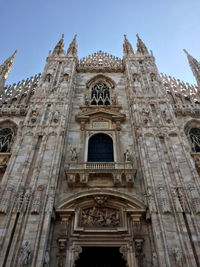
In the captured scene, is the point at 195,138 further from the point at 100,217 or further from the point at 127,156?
the point at 100,217

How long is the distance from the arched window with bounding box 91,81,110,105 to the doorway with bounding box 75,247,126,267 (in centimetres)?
1009

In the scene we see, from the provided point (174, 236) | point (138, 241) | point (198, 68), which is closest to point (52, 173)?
point (138, 241)

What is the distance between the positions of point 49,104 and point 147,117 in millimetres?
6295

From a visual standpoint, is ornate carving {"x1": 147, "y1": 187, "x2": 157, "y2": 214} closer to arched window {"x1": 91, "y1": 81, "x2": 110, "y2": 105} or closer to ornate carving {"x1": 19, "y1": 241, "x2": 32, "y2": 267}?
ornate carving {"x1": 19, "y1": 241, "x2": 32, "y2": 267}

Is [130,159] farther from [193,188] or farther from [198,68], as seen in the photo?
[198,68]

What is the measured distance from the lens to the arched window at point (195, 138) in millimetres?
13180

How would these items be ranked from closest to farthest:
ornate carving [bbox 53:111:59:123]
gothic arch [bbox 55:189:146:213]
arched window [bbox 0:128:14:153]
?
1. gothic arch [bbox 55:189:146:213]
2. ornate carving [bbox 53:111:59:123]
3. arched window [bbox 0:128:14:153]

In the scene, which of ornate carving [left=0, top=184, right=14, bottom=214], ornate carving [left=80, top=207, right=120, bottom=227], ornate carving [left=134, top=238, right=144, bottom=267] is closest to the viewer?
ornate carving [left=134, top=238, right=144, bottom=267]

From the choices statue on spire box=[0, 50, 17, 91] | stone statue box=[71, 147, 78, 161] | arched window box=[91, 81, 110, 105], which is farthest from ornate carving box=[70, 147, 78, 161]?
statue on spire box=[0, 50, 17, 91]

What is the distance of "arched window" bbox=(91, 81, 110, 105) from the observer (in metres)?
16.4

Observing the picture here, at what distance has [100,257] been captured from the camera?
8.97 metres

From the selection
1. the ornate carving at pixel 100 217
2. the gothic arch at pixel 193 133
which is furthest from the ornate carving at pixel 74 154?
the gothic arch at pixel 193 133

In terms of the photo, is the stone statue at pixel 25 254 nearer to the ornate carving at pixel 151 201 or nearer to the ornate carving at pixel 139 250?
the ornate carving at pixel 139 250

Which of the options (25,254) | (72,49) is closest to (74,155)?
(25,254)
